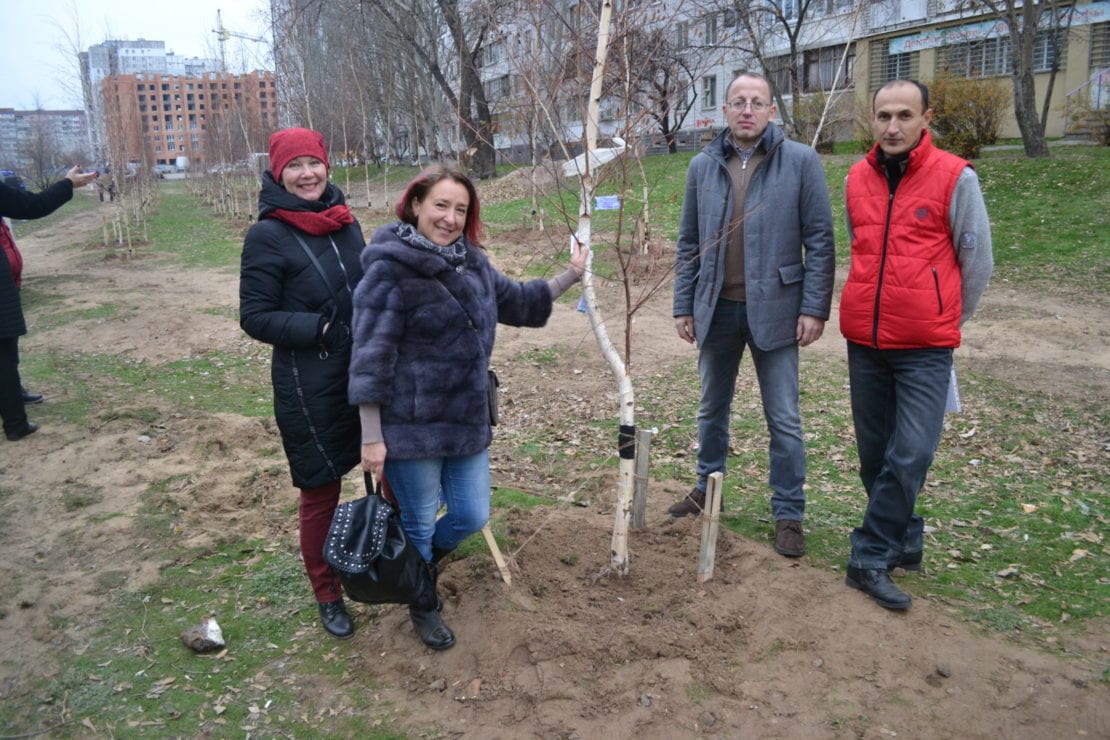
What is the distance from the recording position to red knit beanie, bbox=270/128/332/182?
124 inches

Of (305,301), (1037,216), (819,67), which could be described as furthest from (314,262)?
(819,67)

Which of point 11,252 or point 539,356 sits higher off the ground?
point 11,252

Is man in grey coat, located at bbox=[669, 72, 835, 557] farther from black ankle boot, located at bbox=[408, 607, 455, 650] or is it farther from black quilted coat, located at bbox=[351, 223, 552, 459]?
black ankle boot, located at bbox=[408, 607, 455, 650]

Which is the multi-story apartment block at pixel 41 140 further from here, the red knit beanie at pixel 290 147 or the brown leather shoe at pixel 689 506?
the brown leather shoe at pixel 689 506

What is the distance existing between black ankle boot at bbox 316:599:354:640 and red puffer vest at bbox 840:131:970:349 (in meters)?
2.45

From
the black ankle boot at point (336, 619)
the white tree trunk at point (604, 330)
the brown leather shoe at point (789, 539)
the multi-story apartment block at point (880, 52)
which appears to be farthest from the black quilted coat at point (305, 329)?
the multi-story apartment block at point (880, 52)

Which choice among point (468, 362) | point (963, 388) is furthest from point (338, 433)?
point (963, 388)

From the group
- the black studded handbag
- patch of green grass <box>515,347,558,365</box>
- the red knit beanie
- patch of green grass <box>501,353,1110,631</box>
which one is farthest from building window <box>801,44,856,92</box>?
the black studded handbag

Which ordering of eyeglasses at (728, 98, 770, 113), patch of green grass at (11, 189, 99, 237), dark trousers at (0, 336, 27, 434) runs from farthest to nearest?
1. patch of green grass at (11, 189, 99, 237)
2. dark trousers at (0, 336, 27, 434)
3. eyeglasses at (728, 98, 770, 113)

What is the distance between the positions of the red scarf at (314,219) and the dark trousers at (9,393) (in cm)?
408

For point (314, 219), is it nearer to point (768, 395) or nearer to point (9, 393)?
point (768, 395)

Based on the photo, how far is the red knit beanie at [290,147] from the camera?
314 cm

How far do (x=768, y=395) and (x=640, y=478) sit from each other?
0.70m

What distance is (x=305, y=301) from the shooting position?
3184 millimetres
